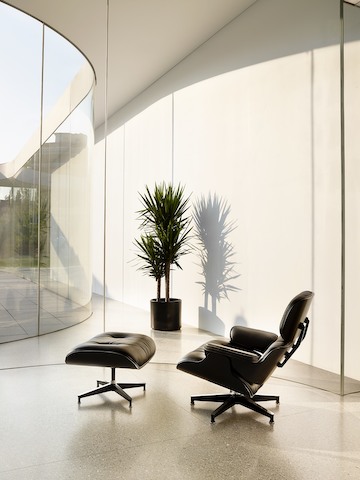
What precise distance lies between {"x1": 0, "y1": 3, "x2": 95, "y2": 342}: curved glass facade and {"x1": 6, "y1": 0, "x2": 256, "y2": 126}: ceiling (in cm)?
33

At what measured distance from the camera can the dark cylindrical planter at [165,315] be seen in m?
5.77

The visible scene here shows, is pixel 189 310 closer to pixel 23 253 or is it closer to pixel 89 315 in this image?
pixel 89 315

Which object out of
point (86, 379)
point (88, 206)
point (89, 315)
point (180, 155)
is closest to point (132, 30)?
point (180, 155)

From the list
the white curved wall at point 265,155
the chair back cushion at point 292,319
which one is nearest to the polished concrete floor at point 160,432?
the chair back cushion at point 292,319

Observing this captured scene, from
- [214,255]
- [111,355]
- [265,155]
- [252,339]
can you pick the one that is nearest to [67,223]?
[214,255]

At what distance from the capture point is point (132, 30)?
5.56m

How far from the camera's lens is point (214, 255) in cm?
Result: 575

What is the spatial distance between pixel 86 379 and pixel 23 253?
1.59 metres

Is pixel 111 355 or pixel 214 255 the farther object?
pixel 214 255

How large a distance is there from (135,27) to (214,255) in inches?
111

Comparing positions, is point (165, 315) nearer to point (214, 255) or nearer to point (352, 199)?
point (214, 255)

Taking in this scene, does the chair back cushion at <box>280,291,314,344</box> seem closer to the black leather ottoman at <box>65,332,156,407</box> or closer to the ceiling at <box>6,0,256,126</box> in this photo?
the black leather ottoman at <box>65,332,156,407</box>

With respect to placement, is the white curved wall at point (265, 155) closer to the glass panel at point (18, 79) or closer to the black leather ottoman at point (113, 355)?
the glass panel at point (18, 79)

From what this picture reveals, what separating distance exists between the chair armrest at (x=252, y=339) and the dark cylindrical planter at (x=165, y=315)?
1.97m
